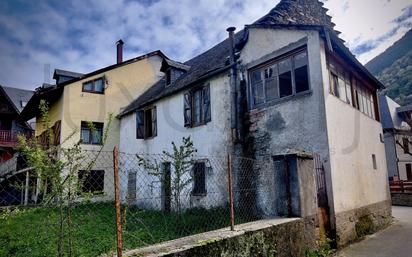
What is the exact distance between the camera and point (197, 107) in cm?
1144

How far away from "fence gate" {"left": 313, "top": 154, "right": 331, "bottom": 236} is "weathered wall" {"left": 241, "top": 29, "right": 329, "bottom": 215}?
292mm

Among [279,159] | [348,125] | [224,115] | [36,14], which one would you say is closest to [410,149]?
[348,125]

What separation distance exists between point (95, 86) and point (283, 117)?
1203 cm

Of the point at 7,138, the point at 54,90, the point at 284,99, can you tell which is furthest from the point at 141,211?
the point at 7,138

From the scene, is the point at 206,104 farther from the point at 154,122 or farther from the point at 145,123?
the point at 145,123

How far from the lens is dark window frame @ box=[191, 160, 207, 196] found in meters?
10.7

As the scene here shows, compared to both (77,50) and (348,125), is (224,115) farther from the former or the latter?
(77,50)

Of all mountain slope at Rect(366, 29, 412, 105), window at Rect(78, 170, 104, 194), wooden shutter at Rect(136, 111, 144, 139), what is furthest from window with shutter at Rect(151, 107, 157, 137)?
mountain slope at Rect(366, 29, 412, 105)

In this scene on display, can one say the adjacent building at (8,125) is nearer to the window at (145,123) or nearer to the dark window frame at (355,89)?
the window at (145,123)

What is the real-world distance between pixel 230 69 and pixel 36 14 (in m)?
6.02

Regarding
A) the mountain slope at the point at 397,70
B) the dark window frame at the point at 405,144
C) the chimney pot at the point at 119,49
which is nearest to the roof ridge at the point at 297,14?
the chimney pot at the point at 119,49

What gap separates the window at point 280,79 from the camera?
314 inches

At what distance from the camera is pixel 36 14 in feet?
19.2

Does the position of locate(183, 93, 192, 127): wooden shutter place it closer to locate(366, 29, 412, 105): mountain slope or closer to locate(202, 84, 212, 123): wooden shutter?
locate(202, 84, 212, 123): wooden shutter
